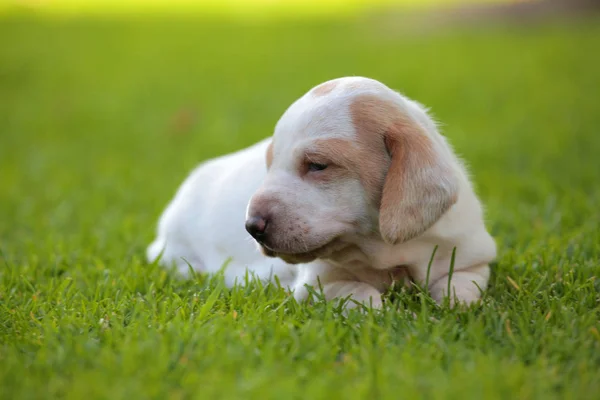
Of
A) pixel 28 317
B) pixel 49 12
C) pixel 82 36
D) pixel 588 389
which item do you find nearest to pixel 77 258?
pixel 28 317

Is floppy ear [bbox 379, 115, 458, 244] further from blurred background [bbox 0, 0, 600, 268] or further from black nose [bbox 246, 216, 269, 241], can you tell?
blurred background [bbox 0, 0, 600, 268]

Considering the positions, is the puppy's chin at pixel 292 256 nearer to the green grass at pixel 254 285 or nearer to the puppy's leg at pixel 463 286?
the green grass at pixel 254 285

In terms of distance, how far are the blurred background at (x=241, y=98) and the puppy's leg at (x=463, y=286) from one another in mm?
627

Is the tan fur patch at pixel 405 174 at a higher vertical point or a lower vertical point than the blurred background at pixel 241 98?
higher

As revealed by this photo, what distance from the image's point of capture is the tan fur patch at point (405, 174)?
125 inches

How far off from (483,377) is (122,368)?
1.30 metres

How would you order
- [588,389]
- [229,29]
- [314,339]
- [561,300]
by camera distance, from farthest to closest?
1. [229,29]
2. [561,300]
3. [314,339]
4. [588,389]

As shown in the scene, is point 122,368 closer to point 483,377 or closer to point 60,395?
point 60,395

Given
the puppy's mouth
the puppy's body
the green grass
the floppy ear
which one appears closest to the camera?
the green grass

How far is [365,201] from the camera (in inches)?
130

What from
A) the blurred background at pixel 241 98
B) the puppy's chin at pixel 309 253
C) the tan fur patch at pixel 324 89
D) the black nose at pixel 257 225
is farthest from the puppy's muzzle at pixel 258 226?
the blurred background at pixel 241 98

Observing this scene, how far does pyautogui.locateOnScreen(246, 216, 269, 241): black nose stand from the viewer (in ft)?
10.5

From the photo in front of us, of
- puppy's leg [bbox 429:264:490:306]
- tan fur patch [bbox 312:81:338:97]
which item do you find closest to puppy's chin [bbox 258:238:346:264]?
puppy's leg [bbox 429:264:490:306]

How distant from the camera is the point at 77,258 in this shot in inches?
187
